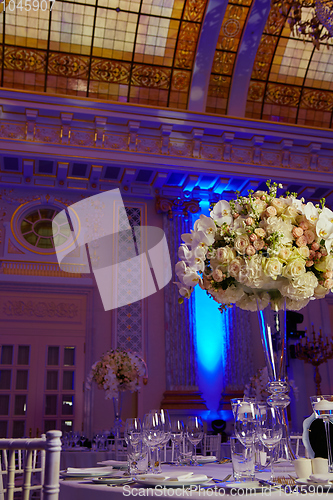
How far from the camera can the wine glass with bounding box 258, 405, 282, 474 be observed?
1.82 metres

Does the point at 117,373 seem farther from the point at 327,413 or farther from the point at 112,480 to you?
the point at 327,413

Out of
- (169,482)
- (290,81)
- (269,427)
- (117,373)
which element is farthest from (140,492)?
(290,81)

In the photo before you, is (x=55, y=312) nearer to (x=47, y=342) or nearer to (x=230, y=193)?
(x=47, y=342)

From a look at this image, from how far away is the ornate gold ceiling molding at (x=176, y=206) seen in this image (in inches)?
341

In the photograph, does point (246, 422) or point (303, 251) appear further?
point (303, 251)

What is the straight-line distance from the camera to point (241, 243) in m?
2.09

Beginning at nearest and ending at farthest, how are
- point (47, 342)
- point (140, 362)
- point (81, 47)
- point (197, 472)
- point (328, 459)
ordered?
point (328, 459)
point (197, 472)
point (140, 362)
point (47, 342)
point (81, 47)

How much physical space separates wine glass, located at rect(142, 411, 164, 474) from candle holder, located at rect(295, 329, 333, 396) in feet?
21.5

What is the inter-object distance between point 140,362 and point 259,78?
5715 mm

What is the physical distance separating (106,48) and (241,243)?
285 inches

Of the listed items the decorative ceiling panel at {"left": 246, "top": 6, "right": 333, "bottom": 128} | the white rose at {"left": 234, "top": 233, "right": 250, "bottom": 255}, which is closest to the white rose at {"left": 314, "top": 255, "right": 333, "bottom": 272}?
the white rose at {"left": 234, "top": 233, "right": 250, "bottom": 255}

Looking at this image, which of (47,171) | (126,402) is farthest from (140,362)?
(47,171)

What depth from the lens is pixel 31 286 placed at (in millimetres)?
7828

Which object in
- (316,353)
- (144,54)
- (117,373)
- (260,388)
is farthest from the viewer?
(144,54)
